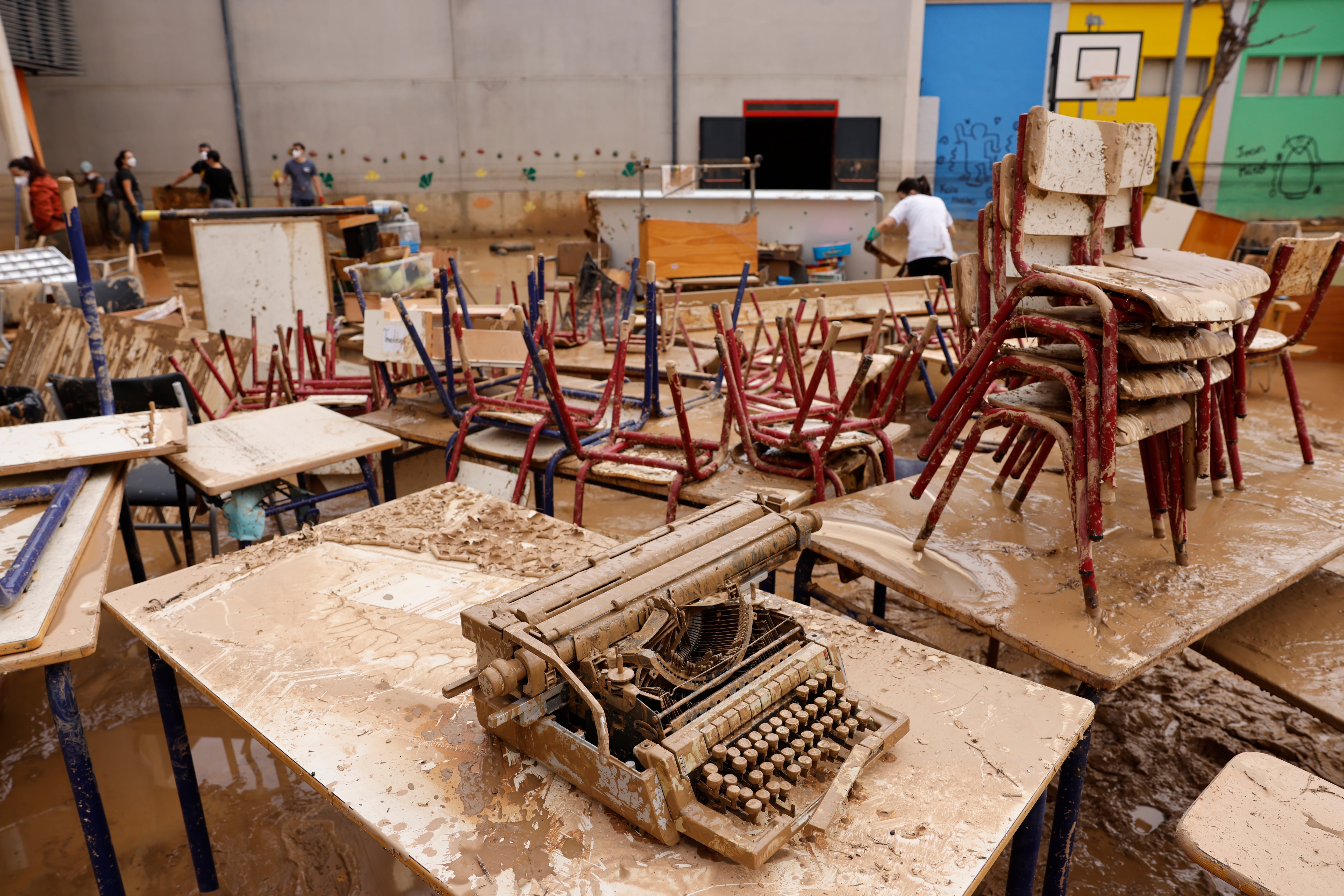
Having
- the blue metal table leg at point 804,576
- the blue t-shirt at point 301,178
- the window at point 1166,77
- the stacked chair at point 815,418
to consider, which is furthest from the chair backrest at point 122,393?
the window at point 1166,77

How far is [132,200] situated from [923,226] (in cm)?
1146

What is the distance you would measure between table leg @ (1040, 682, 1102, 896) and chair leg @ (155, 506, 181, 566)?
3.90 m

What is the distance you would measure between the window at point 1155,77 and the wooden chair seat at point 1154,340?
15.1m

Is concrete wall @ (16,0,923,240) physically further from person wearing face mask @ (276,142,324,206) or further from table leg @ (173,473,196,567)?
table leg @ (173,473,196,567)

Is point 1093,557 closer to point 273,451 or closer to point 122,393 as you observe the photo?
point 273,451

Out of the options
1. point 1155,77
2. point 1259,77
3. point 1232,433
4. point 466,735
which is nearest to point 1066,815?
point 466,735

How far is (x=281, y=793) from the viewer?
8.93 feet

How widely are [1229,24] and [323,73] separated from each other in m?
13.9

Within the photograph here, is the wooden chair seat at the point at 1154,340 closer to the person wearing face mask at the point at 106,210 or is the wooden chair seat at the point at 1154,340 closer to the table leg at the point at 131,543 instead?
the table leg at the point at 131,543

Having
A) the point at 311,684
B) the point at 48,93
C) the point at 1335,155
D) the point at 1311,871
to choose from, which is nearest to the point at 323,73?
the point at 48,93

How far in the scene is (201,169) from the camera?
40.1 feet

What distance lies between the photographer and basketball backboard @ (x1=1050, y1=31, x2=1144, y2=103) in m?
12.8

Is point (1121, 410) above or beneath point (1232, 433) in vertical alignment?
above

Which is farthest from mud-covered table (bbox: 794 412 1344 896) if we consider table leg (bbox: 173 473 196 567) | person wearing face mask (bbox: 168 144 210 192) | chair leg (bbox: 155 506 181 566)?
person wearing face mask (bbox: 168 144 210 192)
